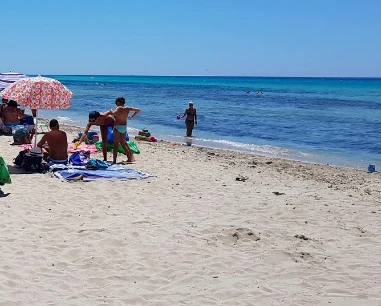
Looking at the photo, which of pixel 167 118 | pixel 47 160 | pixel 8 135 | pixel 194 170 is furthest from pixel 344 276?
pixel 167 118

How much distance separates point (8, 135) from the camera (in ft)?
42.8

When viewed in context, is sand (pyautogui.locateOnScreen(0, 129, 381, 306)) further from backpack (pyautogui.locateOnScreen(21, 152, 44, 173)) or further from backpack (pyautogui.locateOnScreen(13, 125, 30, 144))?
backpack (pyautogui.locateOnScreen(13, 125, 30, 144))

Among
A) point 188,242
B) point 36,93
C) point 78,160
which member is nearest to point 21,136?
point 36,93

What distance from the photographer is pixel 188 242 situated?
5.68 m

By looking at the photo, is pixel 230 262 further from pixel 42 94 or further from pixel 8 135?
pixel 8 135

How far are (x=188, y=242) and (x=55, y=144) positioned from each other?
4345 mm

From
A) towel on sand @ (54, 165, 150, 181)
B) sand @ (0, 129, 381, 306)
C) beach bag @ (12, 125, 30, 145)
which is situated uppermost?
beach bag @ (12, 125, 30, 145)

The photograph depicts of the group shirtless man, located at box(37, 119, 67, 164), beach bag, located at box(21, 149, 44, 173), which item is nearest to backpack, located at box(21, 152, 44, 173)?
beach bag, located at box(21, 149, 44, 173)

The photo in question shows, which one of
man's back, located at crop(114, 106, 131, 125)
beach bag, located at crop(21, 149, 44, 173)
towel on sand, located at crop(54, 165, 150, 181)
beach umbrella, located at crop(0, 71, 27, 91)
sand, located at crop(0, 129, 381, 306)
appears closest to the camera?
sand, located at crop(0, 129, 381, 306)

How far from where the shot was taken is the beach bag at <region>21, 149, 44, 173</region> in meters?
8.82

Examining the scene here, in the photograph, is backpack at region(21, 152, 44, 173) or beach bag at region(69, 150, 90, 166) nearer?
backpack at region(21, 152, 44, 173)

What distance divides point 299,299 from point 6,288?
252 centimetres

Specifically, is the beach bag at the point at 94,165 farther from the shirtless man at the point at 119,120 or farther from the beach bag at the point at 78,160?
the shirtless man at the point at 119,120

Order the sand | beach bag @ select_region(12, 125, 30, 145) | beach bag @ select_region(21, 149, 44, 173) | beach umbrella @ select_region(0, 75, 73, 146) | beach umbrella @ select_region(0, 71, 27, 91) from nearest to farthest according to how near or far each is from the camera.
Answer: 1. the sand
2. beach bag @ select_region(21, 149, 44, 173)
3. beach umbrella @ select_region(0, 75, 73, 146)
4. beach bag @ select_region(12, 125, 30, 145)
5. beach umbrella @ select_region(0, 71, 27, 91)
